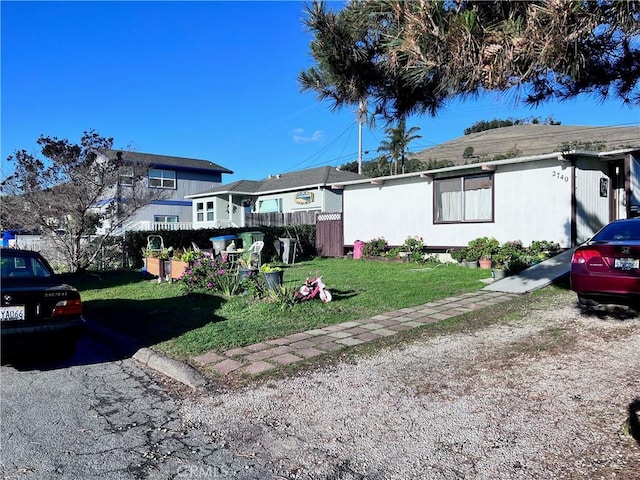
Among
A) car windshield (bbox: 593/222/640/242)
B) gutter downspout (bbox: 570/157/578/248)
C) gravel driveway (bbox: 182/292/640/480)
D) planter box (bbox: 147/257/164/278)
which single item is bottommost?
gravel driveway (bbox: 182/292/640/480)

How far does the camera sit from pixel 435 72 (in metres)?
3.61

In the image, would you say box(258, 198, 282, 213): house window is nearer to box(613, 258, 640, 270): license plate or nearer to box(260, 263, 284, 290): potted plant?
box(260, 263, 284, 290): potted plant

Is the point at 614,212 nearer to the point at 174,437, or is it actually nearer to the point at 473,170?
the point at 473,170

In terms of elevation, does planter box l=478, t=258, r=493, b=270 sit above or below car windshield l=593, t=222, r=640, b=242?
below

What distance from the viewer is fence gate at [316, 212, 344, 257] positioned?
1808cm

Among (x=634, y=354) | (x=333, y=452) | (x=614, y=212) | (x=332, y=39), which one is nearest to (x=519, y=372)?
(x=634, y=354)

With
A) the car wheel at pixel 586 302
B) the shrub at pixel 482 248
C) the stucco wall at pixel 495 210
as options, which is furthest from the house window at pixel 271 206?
the car wheel at pixel 586 302

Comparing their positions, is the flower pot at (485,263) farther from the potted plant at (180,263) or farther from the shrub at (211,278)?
the potted plant at (180,263)

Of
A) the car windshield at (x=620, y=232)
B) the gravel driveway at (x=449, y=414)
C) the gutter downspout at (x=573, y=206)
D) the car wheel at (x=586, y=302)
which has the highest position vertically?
the gutter downspout at (x=573, y=206)

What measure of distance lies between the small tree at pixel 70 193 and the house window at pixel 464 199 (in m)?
9.80

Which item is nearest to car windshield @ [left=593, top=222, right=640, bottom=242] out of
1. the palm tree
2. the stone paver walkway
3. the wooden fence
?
the stone paver walkway

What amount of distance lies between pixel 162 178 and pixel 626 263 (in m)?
30.6

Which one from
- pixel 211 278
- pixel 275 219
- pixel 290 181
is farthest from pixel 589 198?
pixel 290 181

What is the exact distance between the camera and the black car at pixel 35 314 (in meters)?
4.43
